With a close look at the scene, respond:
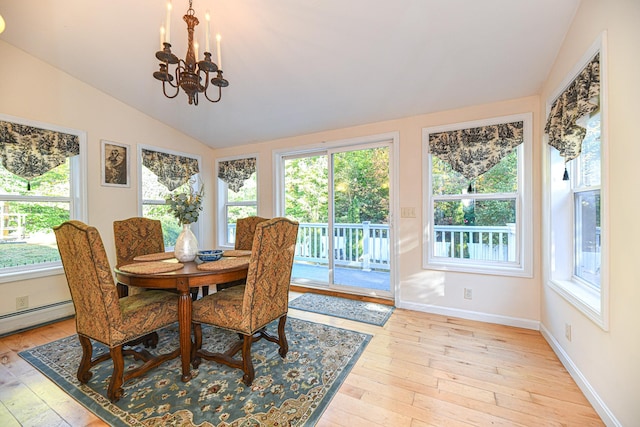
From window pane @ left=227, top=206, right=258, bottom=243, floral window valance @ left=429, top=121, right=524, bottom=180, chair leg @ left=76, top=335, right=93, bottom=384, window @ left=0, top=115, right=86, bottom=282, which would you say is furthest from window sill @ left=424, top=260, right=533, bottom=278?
window @ left=0, top=115, right=86, bottom=282

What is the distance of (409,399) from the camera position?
167 cm

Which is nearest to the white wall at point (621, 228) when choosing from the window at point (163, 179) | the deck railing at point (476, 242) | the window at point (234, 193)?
the deck railing at point (476, 242)

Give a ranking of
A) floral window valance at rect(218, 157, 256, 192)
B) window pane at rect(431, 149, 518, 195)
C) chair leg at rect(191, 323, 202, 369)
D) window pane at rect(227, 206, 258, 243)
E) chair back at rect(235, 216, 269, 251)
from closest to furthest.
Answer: chair leg at rect(191, 323, 202, 369) → window pane at rect(431, 149, 518, 195) → chair back at rect(235, 216, 269, 251) → floral window valance at rect(218, 157, 256, 192) → window pane at rect(227, 206, 258, 243)

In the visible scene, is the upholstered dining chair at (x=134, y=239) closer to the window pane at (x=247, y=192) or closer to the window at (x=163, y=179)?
the window at (x=163, y=179)

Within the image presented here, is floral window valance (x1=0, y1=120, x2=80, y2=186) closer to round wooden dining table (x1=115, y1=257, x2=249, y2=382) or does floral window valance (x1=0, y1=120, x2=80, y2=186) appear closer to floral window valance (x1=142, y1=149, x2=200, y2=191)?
floral window valance (x1=142, y1=149, x2=200, y2=191)

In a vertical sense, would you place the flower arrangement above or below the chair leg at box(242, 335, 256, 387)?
above

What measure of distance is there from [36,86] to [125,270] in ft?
8.12

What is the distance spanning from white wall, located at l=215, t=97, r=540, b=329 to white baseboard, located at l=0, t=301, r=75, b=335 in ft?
11.8

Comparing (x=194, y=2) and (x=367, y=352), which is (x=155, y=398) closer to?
(x=367, y=352)

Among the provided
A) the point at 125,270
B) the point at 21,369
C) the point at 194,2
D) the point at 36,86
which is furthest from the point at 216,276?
the point at 36,86

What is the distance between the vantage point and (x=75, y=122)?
304cm

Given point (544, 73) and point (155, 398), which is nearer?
point (155, 398)

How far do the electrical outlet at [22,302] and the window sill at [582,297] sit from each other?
4719 millimetres

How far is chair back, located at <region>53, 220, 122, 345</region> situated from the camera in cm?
155
